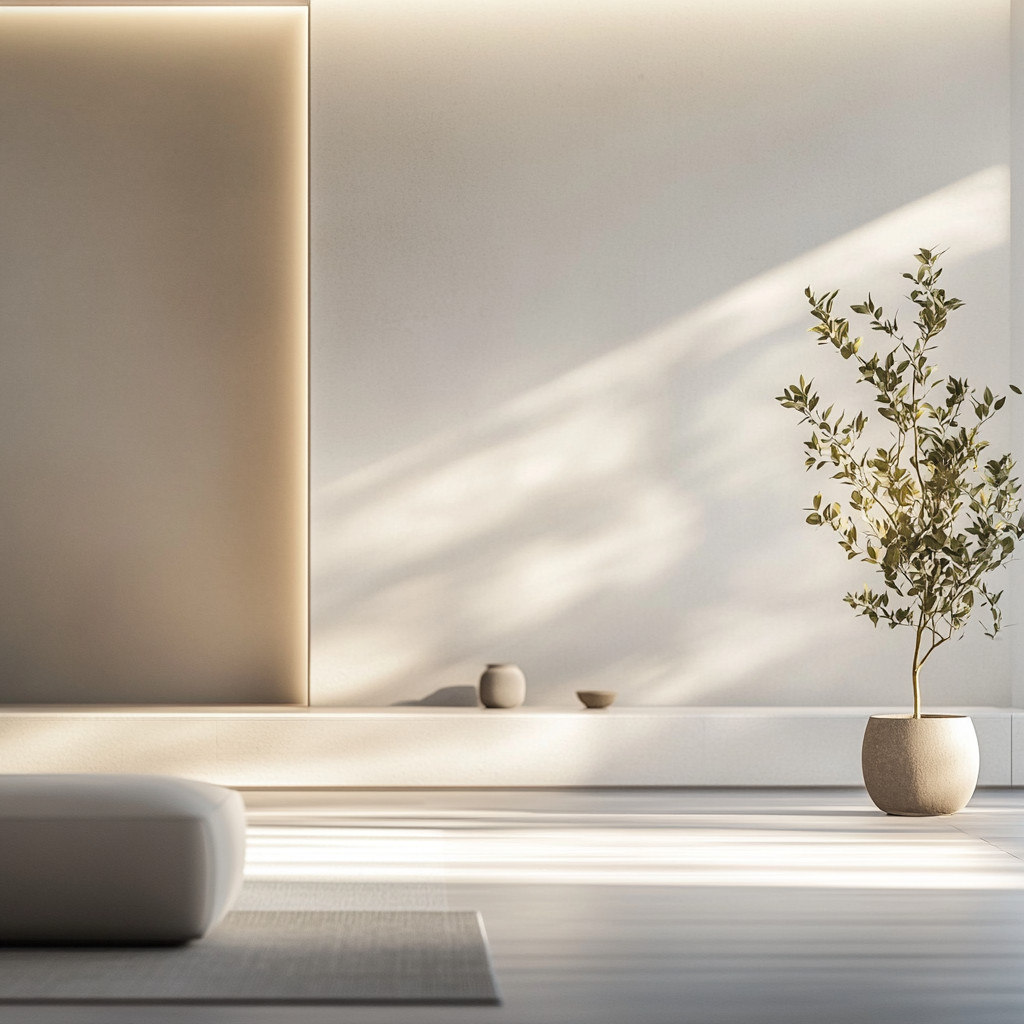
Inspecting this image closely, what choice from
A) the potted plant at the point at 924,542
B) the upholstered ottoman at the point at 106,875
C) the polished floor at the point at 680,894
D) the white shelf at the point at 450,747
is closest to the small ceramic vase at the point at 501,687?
the white shelf at the point at 450,747

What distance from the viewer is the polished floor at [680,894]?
2342 millimetres

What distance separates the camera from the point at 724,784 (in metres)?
5.40

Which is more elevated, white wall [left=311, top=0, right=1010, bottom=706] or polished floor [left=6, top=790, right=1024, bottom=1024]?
white wall [left=311, top=0, right=1010, bottom=706]

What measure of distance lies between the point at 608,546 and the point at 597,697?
0.71 metres

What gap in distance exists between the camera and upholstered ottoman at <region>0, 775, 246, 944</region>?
8.81ft

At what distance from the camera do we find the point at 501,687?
221 inches

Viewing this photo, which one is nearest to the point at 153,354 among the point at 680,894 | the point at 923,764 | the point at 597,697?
the point at 597,697

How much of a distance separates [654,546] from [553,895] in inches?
109

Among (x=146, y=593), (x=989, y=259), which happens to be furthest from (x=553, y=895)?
(x=989, y=259)

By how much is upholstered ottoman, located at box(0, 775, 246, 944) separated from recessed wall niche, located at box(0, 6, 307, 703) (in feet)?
11.2

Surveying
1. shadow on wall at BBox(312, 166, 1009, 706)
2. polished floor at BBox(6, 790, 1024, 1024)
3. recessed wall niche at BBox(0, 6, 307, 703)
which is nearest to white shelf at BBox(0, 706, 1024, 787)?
polished floor at BBox(6, 790, 1024, 1024)

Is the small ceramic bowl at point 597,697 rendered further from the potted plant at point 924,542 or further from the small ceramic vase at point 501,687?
the potted plant at point 924,542

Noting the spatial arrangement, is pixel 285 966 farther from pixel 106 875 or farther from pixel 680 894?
pixel 680 894

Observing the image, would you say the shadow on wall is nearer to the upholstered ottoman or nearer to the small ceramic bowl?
the small ceramic bowl
